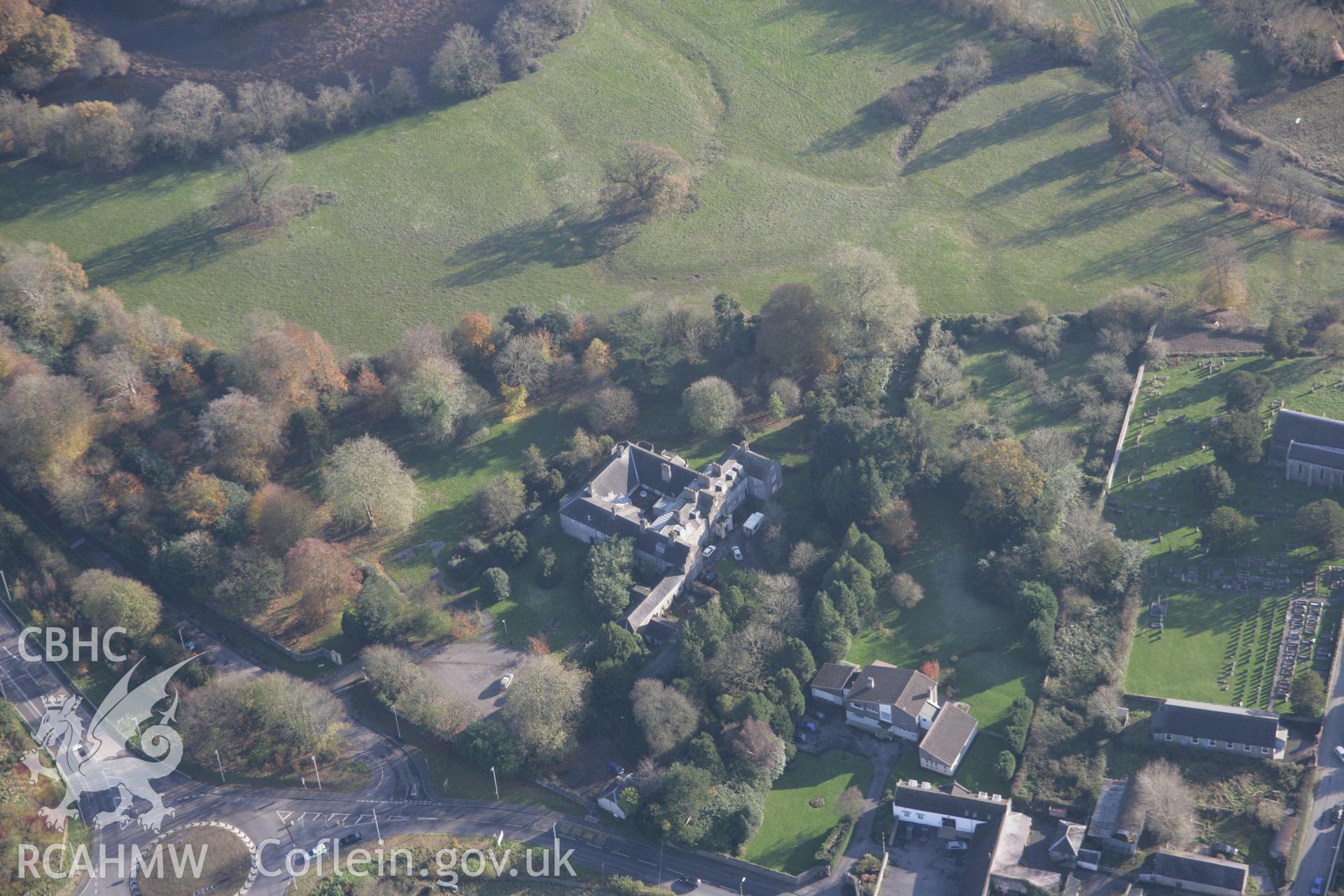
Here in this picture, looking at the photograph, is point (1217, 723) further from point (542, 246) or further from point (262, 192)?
point (262, 192)

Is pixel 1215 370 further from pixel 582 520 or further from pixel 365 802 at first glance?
pixel 365 802

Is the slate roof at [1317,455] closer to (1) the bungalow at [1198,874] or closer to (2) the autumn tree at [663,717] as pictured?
(1) the bungalow at [1198,874]

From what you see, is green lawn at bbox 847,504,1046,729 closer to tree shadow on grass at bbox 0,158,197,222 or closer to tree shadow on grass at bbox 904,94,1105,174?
tree shadow on grass at bbox 904,94,1105,174

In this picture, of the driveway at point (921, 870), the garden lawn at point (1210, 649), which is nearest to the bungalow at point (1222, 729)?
the garden lawn at point (1210, 649)

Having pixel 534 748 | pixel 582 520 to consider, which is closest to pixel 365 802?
pixel 534 748

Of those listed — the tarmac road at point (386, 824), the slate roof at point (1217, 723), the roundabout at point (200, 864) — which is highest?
the slate roof at point (1217, 723)

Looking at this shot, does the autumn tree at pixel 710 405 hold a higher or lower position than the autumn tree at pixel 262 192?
lower

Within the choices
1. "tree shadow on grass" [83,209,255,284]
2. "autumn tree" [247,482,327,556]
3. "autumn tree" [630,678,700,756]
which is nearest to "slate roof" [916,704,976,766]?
"autumn tree" [630,678,700,756]

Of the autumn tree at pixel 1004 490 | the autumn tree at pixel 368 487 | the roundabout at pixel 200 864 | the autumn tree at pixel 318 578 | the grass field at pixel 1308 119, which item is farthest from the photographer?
the grass field at pixel 1308 119
